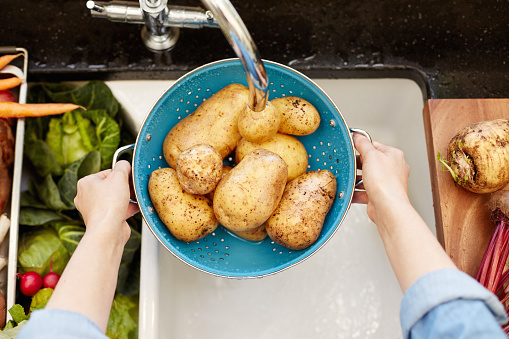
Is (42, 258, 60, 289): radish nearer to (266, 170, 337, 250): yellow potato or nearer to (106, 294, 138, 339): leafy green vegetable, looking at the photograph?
(106, 294, 138, 339): leafy green vegetable

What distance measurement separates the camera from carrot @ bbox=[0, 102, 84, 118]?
0.89 metres

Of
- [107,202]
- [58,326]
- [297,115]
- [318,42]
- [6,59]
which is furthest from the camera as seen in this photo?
[318,42]

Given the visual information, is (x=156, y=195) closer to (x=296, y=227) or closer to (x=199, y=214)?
(x=199, y=214)

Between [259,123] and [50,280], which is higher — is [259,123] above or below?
above

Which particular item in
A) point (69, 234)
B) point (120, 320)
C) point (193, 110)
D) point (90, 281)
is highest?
point (193, 110)

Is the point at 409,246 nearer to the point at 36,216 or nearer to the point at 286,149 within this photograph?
the point at 286,149

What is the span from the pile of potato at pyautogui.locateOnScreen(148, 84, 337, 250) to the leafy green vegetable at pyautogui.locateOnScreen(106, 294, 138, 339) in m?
0.30

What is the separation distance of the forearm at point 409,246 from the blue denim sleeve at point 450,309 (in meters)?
0.03

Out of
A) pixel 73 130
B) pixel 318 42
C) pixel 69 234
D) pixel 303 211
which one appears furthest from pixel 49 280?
pixel 318 42

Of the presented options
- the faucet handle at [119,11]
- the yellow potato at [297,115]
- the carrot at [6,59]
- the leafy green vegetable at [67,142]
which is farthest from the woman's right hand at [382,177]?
the carrot at [6,59]

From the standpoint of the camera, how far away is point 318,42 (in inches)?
40.6

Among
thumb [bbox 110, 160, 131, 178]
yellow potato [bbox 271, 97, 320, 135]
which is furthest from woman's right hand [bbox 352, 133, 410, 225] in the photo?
thumb [bbox 110, 160, 131, 178]

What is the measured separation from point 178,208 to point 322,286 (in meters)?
0.49

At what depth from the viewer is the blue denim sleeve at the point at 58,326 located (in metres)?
0.53
